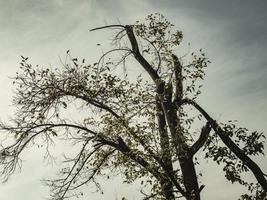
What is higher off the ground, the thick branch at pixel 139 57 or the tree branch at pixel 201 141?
the thick branch at pixel 139 57

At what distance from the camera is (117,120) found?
48.4ft

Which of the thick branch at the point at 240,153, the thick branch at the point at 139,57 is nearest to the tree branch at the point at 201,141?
the thick branch at the point at 240,153

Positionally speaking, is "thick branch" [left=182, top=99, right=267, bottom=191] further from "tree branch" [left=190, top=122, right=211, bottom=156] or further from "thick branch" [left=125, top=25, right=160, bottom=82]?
"thick branch" [left=125, top=25, right=160, bottom=82]

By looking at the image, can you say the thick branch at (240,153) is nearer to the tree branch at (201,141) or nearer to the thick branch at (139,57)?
the tree branch at (201,141)

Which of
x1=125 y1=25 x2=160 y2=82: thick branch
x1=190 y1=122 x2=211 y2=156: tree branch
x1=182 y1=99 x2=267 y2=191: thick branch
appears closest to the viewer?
x1=182 y1=99 x2=267 y2=191: thick branch

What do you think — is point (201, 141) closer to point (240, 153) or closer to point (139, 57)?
point (240, 153)

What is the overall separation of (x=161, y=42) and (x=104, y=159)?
5.16 meters

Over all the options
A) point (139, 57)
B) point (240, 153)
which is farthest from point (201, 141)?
point (139, 57)

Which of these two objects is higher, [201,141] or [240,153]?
[201,141]

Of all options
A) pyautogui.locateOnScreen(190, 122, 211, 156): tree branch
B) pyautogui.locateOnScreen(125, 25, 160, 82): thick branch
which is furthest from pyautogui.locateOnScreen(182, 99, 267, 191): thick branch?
pyautogui.locateOnScreen(125, 25, 160, 82): thick branch

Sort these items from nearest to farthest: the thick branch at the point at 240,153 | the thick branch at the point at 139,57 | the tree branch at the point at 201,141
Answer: the thick branch at the point at 240,153 → the tree branch at the point at 201,141 → the thick branch at the point at 139,57

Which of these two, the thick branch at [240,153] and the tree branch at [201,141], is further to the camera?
the tree branch at [201,141]

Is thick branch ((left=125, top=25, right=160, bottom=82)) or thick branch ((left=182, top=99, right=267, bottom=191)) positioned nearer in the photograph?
thick branch ((left=182, top=99, right=267, bottom=191))

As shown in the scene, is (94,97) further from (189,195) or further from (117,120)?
(189,195)
